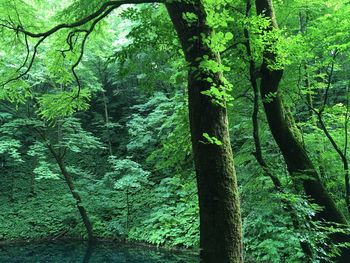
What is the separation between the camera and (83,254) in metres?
10.1

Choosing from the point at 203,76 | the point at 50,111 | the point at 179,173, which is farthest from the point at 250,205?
the point at 50,111

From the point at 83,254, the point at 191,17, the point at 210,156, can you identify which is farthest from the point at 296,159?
the point at 83,254

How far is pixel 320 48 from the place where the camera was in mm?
4203

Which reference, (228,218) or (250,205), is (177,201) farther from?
(228,218)

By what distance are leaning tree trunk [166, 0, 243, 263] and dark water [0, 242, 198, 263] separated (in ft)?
22.6

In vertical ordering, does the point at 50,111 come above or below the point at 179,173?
above

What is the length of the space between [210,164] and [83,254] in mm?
9232

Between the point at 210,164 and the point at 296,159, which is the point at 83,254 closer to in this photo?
the point at 296,159

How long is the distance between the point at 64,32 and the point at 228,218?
355 cm

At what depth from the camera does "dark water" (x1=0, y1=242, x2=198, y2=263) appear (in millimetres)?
9242

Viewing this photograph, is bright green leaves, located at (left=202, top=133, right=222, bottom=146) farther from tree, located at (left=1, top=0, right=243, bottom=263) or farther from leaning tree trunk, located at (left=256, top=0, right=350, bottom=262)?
A: leaning tree trunk, located at (left=256, top=0, right=350, bottom=262)

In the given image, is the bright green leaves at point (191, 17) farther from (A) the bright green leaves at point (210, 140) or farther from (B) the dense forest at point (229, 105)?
(A) the bright green leaves at point (210, 140)

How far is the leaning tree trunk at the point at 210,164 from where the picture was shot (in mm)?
2119

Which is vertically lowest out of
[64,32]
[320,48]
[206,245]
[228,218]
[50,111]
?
[206,245]
